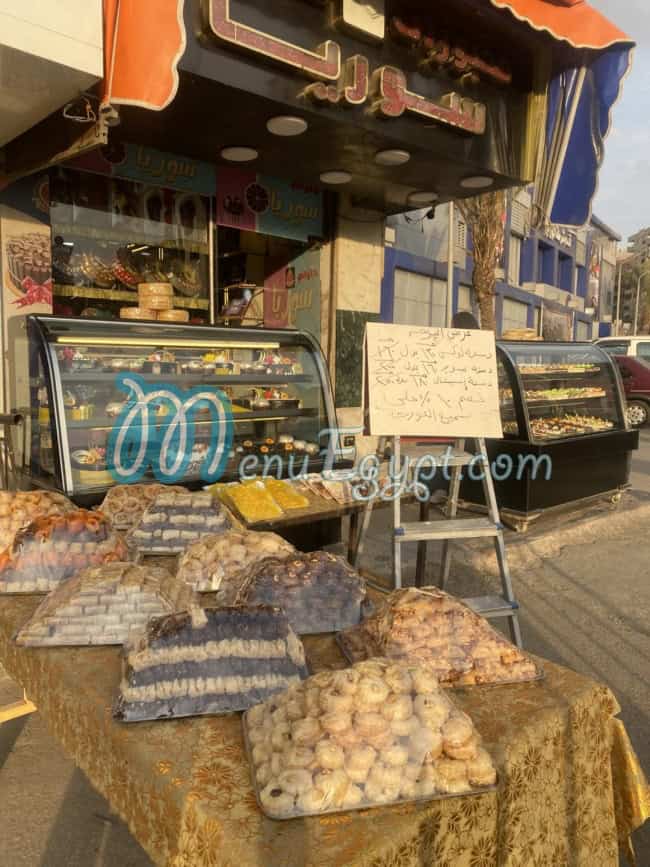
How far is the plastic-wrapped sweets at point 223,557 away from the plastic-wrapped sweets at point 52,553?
1.05 ft

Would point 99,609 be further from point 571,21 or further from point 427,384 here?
point 571,21

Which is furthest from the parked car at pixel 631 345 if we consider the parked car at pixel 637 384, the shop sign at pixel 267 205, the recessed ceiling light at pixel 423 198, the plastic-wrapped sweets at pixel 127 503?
the plastic-wrapped sweets at pixel 127 503

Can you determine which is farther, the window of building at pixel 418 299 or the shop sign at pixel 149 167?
the window of building at pixel 418 299

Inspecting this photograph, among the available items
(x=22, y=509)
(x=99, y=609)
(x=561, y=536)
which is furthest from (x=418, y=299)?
(x=99, y=609)

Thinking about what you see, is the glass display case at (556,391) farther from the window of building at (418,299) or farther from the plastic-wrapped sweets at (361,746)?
the window of building at (418,299)

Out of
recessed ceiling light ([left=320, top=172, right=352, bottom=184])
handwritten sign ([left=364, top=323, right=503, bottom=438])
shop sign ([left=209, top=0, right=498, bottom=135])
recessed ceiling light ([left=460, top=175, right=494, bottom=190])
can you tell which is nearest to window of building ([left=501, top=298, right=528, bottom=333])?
recessed ceiling light ([left=460, top=175, right=494, bottom=190])

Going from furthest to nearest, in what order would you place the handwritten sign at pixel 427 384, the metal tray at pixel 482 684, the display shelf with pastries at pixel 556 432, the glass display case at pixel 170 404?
the display shelf with pastries at pixel 556 432
the glass display case at pixel 170 404
the handwritten sign at pixel 427 384
the metal tray at pixel 482 684

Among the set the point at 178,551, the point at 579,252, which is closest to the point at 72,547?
the point at 178,551

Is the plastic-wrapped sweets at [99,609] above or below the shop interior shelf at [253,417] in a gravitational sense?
below

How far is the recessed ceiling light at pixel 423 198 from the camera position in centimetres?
795

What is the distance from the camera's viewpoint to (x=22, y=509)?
107 inches

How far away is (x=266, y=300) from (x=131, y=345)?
4979 mm

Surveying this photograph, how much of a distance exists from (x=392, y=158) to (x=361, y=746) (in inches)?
252

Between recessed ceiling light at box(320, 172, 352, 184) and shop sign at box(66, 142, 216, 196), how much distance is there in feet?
4.43
